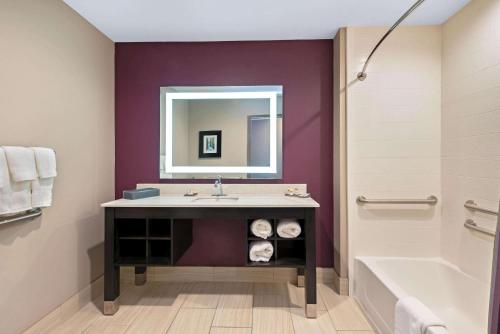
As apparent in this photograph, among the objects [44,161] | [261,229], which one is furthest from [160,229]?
[44,161]

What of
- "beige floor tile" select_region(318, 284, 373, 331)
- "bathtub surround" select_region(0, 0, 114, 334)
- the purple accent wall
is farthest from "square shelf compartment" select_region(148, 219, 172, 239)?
"beige floor tile" select_region(318, 284, 373, 331)

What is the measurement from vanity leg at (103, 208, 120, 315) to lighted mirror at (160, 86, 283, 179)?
0.68 metres

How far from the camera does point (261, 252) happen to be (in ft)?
6.56

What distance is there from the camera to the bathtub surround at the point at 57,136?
1.54 meters

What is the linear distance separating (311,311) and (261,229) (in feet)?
2.13

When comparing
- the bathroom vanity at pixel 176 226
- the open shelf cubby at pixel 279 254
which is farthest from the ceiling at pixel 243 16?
the open shelf cubby at pixel 279 254

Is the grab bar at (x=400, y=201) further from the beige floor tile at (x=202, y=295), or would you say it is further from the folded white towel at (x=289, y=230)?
the beige floor tile at (x=202, y=295)

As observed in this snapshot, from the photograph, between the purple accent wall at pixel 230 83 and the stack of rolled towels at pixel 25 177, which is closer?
the stack of rolled towels at pixel 25 177

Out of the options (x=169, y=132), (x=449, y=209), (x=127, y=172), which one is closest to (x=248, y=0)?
(x=169, y=132)

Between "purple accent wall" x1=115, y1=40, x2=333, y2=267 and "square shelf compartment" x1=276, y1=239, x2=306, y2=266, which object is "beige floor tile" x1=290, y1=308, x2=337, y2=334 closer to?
"square shelf compartment" x1=276, y1=239, x2=306, y2=266

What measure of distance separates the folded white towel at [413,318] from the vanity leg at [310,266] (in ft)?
1.89

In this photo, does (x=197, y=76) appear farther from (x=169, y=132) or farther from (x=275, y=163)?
(x=275, y=163)

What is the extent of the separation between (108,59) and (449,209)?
3029mm

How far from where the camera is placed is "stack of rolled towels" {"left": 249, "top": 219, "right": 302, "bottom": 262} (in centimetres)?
198
